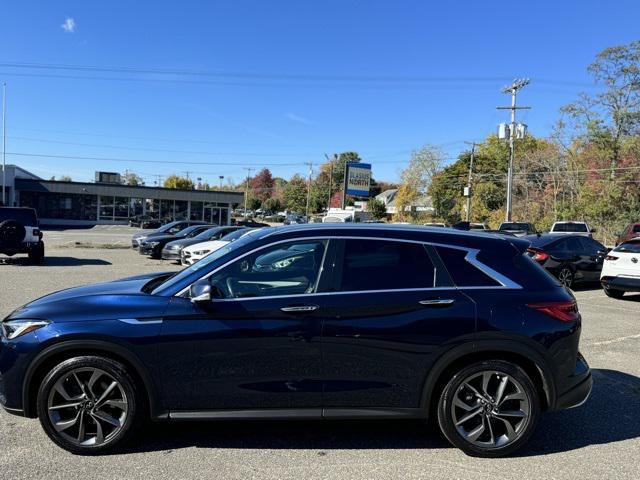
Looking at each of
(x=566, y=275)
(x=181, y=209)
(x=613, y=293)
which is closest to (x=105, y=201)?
(x=181, y=209)

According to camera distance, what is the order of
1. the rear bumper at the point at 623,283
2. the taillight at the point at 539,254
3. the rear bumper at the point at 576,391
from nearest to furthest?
the rear bumper at the point at 576,391
the rear bumper at the point at 623,283
the taillight at the point at 539,254

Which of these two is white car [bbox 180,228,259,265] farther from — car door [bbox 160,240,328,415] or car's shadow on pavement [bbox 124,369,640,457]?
car door [bbox 160,240,328,415]

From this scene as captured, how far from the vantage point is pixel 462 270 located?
12.8 ft

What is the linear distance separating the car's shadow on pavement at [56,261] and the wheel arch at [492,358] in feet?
50.7

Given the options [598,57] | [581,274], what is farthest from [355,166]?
[581,274]

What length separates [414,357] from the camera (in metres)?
3.70

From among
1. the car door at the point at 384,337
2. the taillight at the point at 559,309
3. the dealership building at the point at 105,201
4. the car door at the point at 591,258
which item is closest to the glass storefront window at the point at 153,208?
the dealership building at the point at 105,201

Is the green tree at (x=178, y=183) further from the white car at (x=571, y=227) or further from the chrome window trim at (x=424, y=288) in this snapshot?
the chrome window trim at (x=424, y=288)

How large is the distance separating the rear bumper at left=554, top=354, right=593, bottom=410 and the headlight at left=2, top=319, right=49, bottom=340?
3.79 m

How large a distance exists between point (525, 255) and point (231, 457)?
2704 millimetres

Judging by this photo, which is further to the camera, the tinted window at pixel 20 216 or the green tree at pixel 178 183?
the green tree at pixel 178 183

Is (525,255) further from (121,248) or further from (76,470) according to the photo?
(121,248)

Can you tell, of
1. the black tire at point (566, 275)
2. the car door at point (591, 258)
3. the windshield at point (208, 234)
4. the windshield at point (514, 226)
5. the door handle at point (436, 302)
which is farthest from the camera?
the windshield at point (514, 226)

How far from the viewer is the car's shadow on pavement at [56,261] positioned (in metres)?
16.5
